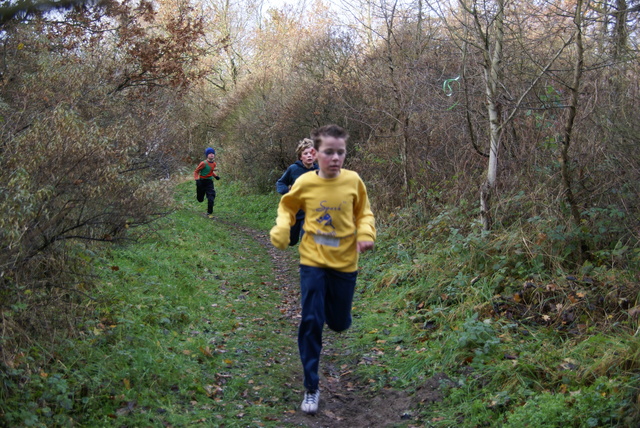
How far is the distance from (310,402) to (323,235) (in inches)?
56.2

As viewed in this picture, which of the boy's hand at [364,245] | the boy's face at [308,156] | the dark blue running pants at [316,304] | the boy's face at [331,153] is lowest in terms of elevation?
the dark blue running pants at [316,304]

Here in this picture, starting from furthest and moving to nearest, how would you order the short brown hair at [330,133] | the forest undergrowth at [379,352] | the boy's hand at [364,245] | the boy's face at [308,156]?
the boy's face at [308,156] < the short brown hair at [330,133] < the boy's hand at [364,245] < the forest undergrowth at [379,352]

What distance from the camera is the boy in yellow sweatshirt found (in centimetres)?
458

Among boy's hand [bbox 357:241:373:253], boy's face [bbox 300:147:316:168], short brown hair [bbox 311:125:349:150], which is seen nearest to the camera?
boy's hand [bbox 357:241:373:253]

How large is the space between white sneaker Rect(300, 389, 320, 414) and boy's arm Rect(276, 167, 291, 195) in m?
4.09

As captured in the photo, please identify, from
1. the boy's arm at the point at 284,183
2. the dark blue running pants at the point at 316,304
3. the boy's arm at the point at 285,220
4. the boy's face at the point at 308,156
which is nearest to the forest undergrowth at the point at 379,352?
the dark blue running pants at the point at 316,304

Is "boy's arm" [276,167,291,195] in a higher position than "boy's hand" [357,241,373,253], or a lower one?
higher

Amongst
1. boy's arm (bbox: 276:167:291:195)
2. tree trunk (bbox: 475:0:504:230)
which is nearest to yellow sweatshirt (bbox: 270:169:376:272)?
tree trunk (bbox: 475:0:504:230)

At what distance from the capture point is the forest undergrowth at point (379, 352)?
4.19 metres

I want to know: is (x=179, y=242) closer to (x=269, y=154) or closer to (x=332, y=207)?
(x=332, y=207)

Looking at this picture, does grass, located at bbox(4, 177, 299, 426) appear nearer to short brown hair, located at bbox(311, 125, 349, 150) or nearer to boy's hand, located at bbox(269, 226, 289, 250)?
boy's hand, located at bbox(269, 226, 289, 250)

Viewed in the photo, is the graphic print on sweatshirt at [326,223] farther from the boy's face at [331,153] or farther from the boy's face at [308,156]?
the boy's face at [308,156]

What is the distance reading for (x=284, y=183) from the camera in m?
8.65

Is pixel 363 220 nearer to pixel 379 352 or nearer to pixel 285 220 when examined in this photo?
pixel 285 220
